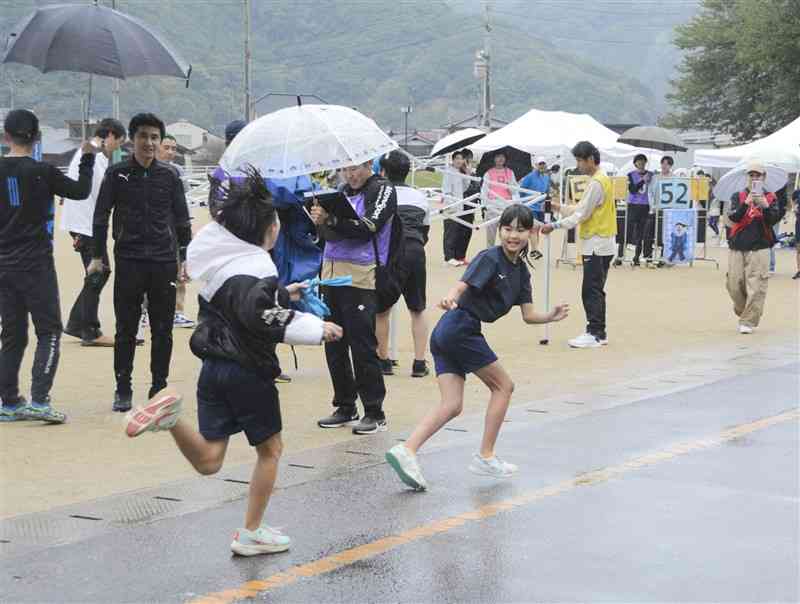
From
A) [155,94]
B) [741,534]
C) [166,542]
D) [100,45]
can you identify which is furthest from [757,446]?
[155,94]

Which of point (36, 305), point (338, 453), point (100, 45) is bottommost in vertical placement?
point (338, 453)

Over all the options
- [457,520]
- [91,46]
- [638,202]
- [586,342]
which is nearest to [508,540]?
[457,520]

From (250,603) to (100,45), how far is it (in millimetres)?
5659

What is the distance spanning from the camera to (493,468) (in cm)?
735

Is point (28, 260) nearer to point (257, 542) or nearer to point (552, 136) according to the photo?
point (257, 542)

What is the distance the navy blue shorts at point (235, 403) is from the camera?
5.68m

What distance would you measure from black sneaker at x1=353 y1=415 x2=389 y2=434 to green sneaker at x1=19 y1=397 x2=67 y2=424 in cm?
195

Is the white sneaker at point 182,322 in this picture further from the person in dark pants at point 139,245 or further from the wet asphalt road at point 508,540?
the wet asphalt road at point 508,540

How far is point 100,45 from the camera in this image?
9.61 metres

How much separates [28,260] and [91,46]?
5.98ft

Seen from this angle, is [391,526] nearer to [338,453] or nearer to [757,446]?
[338,453]

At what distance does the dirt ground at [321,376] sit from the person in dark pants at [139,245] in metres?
0.49

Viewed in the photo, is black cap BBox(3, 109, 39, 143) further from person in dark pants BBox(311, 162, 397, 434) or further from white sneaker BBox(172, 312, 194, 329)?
white sneaker BBox(172, 312, 194, 329)

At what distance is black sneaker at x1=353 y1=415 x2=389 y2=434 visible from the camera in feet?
28.2
